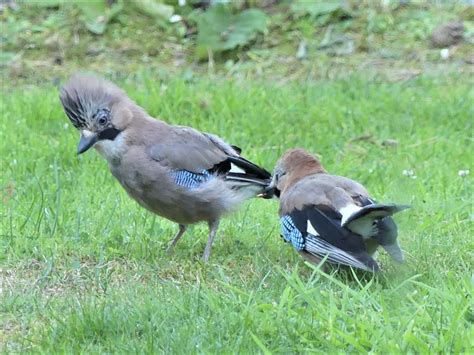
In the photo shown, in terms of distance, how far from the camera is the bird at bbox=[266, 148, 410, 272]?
18.0ft

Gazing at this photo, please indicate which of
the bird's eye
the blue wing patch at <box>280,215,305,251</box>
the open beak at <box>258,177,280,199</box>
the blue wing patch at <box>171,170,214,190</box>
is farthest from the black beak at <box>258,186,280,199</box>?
the bird's eye

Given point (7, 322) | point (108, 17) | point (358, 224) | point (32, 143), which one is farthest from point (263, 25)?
point (7, 322)

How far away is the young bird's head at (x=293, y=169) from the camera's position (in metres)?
6.54

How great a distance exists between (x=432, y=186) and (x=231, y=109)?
2155 millimetres

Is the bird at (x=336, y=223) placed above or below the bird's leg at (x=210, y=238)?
above

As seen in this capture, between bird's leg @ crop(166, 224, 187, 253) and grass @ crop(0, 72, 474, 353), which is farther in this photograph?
bird's leg @ crop(166, 224, 187, 253)

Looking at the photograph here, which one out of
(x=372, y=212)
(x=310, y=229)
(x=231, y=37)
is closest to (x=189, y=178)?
(x=310, y=229)

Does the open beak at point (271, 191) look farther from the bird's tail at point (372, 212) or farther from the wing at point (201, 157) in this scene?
the bird's tail at point (372, 212)

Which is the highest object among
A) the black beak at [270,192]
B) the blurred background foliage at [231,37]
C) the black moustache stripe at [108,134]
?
the black moustache stripe at [108,134]

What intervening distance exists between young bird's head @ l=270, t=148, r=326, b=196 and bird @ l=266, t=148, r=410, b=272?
0.17m

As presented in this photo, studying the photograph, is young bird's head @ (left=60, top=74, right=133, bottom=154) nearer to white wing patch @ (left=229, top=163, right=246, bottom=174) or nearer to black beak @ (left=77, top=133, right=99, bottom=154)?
black beak @ (left=77, top=133, right=99, bottom=154)

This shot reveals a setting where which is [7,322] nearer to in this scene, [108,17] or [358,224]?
[358,224]

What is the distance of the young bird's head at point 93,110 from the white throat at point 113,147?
0.02 m

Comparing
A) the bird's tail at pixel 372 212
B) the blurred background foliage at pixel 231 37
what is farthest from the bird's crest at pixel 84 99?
the blurred background foliage at pixel 231 37
